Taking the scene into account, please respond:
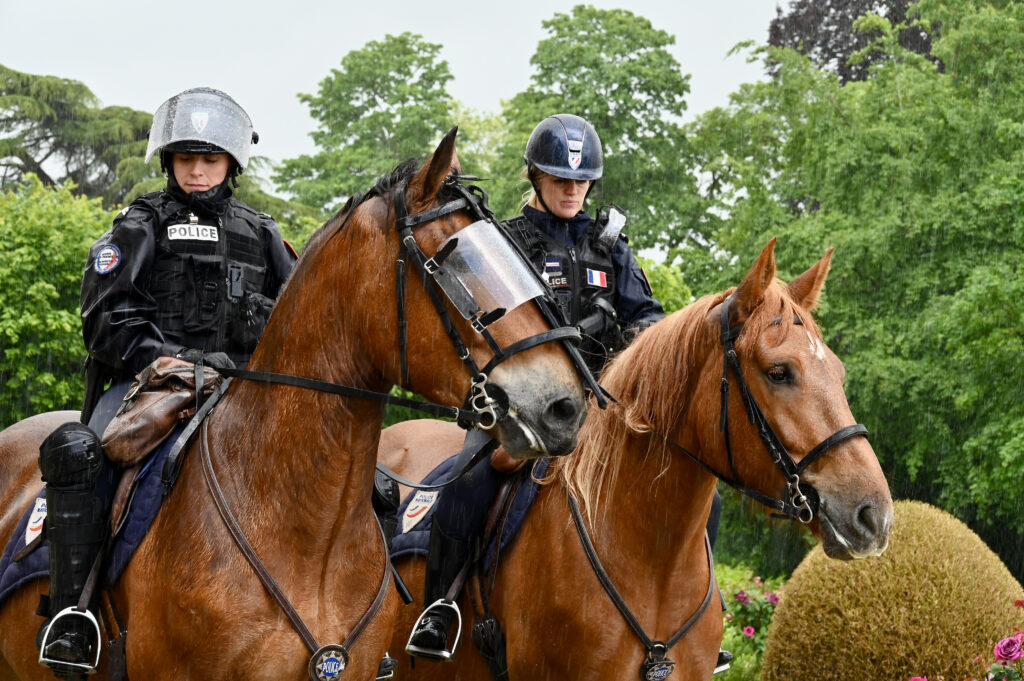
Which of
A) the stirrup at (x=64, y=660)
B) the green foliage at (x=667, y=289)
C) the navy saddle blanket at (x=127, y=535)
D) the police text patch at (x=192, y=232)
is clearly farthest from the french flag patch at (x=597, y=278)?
the green foliage at (x=667, y=289)

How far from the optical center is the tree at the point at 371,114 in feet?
108

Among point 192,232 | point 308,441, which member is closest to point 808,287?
point 308,441

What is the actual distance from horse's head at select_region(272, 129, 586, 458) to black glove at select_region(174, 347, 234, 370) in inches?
28.1

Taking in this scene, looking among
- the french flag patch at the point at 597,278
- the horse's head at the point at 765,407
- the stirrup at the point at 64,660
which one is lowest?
the stirrup at the point at 64,660

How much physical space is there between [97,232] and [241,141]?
16909 mm

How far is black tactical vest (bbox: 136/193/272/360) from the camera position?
4754mm

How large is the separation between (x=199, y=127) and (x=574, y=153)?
2.05 m

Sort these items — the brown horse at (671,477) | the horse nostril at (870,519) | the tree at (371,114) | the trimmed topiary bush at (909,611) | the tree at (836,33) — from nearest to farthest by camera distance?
the horse nostril at (870,519), the brown horse at (671,477), the trimmed topiary bush at (909,611), the tree at (836,33), the tree at (371,114)

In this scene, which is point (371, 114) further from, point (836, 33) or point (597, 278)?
point (597, 278)

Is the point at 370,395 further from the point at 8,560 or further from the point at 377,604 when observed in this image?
the point at 8,560

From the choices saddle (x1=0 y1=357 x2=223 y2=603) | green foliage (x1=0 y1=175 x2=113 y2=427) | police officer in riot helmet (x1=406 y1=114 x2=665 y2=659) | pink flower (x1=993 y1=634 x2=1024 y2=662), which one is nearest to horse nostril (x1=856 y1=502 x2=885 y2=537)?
police officer in riot helmet (x1=406 y1=114 x2=665 y2=659)

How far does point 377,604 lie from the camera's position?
13.3 feet

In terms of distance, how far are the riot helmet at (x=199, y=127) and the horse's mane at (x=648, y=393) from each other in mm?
2047

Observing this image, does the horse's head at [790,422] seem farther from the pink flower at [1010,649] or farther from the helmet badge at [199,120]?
the pink flower at [1010,649]
